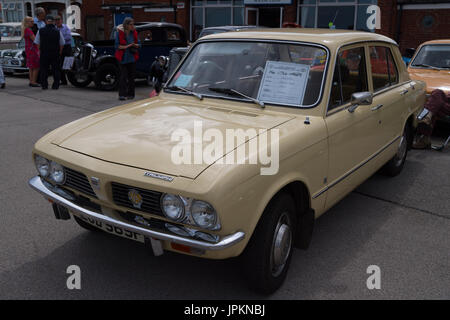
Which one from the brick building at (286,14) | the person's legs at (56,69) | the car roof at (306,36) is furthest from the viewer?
the brick building at (286,14)

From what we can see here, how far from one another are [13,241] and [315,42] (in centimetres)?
303

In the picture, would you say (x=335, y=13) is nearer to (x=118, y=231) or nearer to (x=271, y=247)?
(x=271, y=247)

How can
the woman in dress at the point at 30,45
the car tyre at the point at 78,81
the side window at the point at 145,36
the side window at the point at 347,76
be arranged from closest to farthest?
1. the side window at the point at 347,76
2. the woman in dress at the point at 30,45
3. the car tyre at the point at 78,81
4. the side window at the point at 145,36

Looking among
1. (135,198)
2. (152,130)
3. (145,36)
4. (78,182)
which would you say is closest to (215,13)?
(145,36)

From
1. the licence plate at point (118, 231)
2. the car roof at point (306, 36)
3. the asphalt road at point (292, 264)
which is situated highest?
the car roof at point (306, 36)

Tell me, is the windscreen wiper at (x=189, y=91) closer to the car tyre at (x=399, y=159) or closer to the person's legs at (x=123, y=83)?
the car tyre at (x=399, y=159)

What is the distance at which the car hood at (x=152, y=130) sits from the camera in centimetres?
281

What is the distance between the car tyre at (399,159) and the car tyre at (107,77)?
944cm

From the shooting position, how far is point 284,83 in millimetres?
3674

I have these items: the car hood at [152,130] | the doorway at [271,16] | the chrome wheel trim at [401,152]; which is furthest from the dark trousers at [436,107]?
the doorway at [271,16]

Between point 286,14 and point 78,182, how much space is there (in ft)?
60.9

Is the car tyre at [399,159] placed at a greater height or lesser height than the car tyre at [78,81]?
lesser
